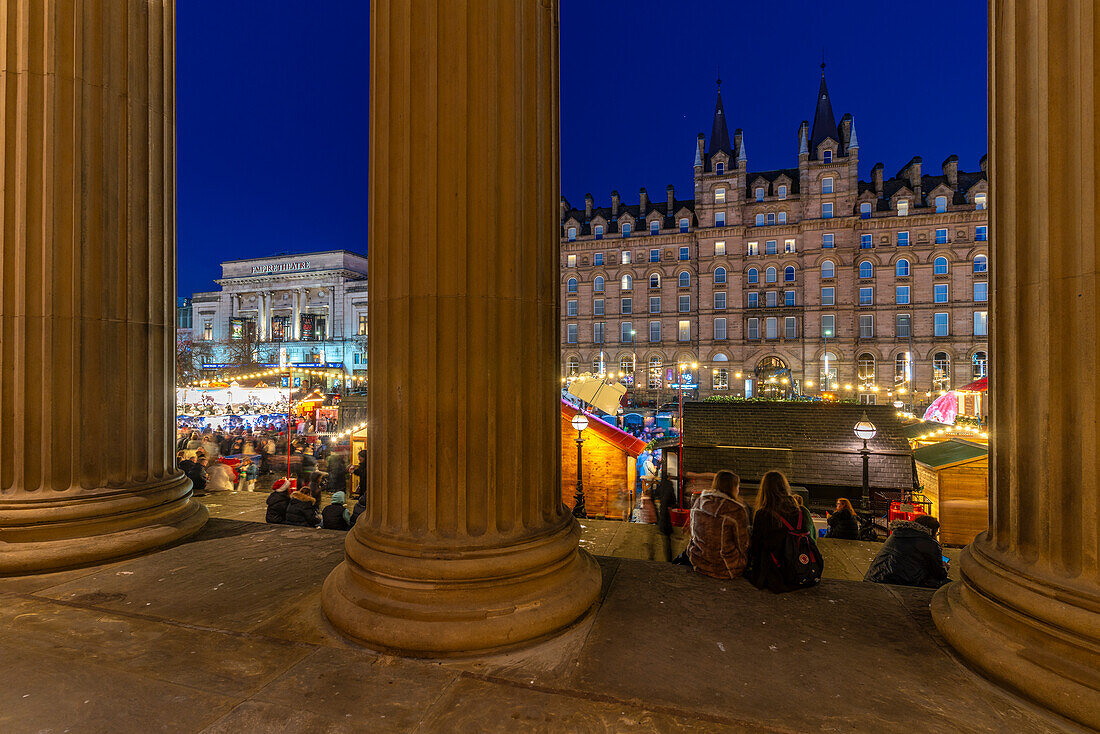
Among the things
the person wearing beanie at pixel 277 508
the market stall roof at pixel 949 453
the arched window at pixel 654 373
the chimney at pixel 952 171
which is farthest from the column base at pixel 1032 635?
the chimney at pixel 952 171

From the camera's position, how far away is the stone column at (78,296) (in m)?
4.43

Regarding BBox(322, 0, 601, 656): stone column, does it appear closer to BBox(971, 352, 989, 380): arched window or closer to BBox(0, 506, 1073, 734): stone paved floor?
BBox(0, 506, 1073, 734): stone paved floor

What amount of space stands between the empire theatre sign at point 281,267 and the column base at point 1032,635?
84.7 m

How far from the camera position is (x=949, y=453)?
12.4 metres

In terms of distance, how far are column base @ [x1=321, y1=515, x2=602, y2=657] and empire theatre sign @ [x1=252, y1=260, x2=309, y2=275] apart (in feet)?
272

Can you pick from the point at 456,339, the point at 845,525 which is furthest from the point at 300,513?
the point at 845,525

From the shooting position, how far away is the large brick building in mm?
49281

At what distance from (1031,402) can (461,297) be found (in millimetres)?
3187

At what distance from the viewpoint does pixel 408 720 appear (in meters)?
2.39

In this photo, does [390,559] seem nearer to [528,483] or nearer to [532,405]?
[528,483]

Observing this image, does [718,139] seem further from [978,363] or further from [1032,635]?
[1032,635]

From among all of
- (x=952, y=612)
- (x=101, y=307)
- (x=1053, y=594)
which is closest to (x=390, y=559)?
(x=952, y=612)

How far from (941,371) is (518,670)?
2311 inches

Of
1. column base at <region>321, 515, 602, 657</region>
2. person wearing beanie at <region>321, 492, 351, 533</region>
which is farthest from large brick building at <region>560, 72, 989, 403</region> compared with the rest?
column base at <region>321, 515, 602, 657</region>
